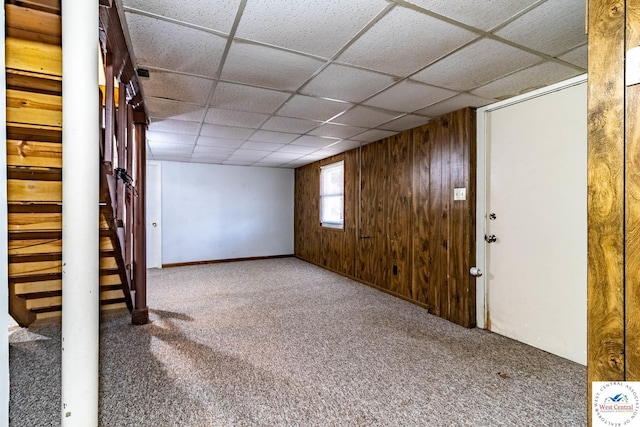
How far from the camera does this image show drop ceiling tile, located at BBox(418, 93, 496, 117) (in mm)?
2705

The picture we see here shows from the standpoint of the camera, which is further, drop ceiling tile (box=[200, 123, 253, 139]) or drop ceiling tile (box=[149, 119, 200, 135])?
drop ceiling tile (box=[200, 123, 253, 139])

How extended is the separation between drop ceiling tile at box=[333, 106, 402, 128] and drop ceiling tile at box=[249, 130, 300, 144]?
2.79ft

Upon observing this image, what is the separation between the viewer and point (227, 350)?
244 centimetres

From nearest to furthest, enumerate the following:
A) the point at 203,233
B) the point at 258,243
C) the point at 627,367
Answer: the point at 627,367 → the point at 203,233 → the point at 258,243

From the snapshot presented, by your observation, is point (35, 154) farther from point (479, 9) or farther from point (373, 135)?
point (373, 135)

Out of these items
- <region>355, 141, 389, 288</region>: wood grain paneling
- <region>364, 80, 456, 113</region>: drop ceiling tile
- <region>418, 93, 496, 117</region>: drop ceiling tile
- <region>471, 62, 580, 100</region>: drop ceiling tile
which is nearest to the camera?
<region>471, 62, 580, 100</region>: drop ceiling tile

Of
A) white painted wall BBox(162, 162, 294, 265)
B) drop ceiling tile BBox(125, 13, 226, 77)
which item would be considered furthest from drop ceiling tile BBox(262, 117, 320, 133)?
white painted wall BBox(162, 162, 294, 265)

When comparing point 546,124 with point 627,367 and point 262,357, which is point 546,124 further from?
point 262,357

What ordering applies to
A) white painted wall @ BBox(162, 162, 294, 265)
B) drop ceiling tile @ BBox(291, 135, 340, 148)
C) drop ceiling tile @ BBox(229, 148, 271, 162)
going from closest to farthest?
drop ceiling tile @ BBox(291, 135, 340, 148)
drop ceiling tile @ BBox(229, 148, 271, 162)
white painted wall @ BBox(162, 162, 294, 265)

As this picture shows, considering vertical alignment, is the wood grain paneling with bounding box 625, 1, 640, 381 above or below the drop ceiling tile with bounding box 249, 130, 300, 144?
below

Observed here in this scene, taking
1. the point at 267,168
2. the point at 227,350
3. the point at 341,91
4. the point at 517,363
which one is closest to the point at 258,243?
the point at 267,168

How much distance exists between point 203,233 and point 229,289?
2298 mm

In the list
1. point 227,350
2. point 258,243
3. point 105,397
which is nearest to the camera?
point 105,397

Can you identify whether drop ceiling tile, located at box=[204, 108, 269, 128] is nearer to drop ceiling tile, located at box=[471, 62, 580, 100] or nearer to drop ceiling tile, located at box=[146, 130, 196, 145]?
drop ceiling tile, located at box=[146, 130, 196, 145]
